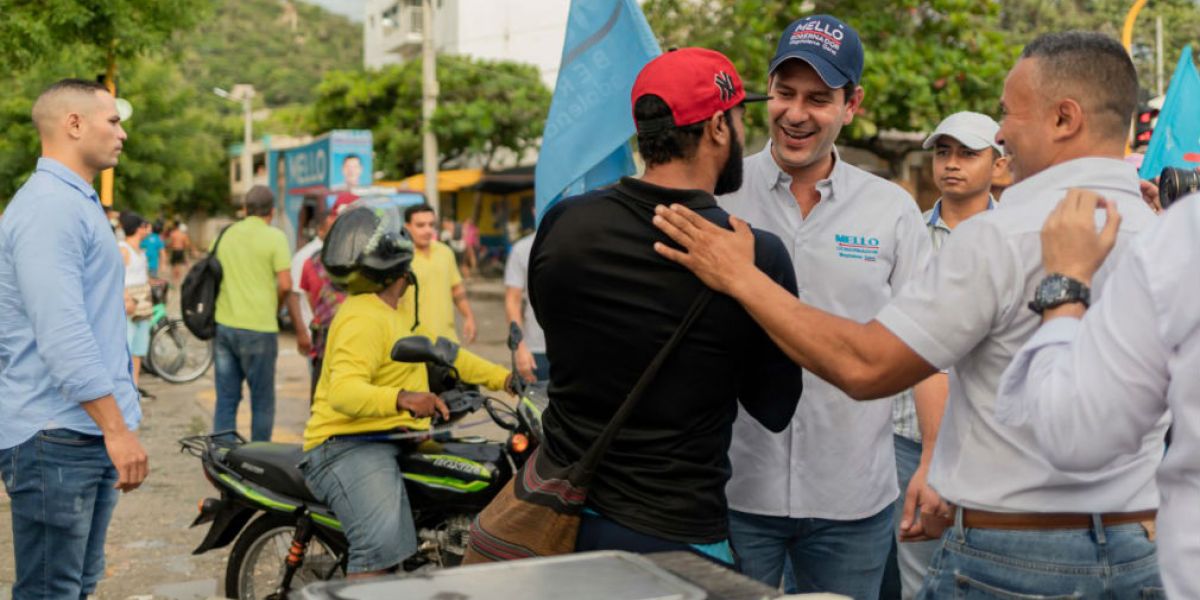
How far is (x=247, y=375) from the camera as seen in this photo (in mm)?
8422

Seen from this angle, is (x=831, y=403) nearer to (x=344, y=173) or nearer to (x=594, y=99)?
(x=594, y=99)

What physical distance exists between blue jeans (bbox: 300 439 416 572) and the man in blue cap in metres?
1.56

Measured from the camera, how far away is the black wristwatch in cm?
202

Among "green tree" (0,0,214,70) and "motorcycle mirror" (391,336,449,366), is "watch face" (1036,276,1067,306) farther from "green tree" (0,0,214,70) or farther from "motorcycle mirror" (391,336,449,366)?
"green tree" (0,0,214,70)

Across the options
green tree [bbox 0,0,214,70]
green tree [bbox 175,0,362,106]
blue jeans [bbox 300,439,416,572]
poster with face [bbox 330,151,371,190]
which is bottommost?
blue jeans [bbox 300,439,416,572]

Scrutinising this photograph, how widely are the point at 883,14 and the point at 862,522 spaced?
51.1 ft

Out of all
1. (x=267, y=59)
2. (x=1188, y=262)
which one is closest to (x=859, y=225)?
(x=1188, y=262)

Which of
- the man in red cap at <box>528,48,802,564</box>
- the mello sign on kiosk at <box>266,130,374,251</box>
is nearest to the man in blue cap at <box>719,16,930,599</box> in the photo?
the man in red cap at <box>528,48,802,564</box>

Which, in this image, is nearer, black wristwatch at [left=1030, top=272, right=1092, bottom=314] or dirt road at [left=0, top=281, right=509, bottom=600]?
black wristwatch at [left=1030, top=272, right=1092, bottom=314]

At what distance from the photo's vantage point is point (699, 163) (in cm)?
261

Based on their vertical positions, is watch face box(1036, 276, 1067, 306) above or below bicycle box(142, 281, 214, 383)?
above

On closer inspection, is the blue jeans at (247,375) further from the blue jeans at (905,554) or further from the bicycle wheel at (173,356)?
the blue jeans at (905,554)

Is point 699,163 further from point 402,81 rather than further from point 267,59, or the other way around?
point 267,59

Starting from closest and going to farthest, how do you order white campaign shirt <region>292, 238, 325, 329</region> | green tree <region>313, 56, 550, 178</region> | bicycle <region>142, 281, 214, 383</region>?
1. white campaign shirt <region>292, 238, 325, 329</region>
2. bicycle <region>142, 281, 214, 383</region>
3. green tree <region>313, 56, 550, 178</region>
